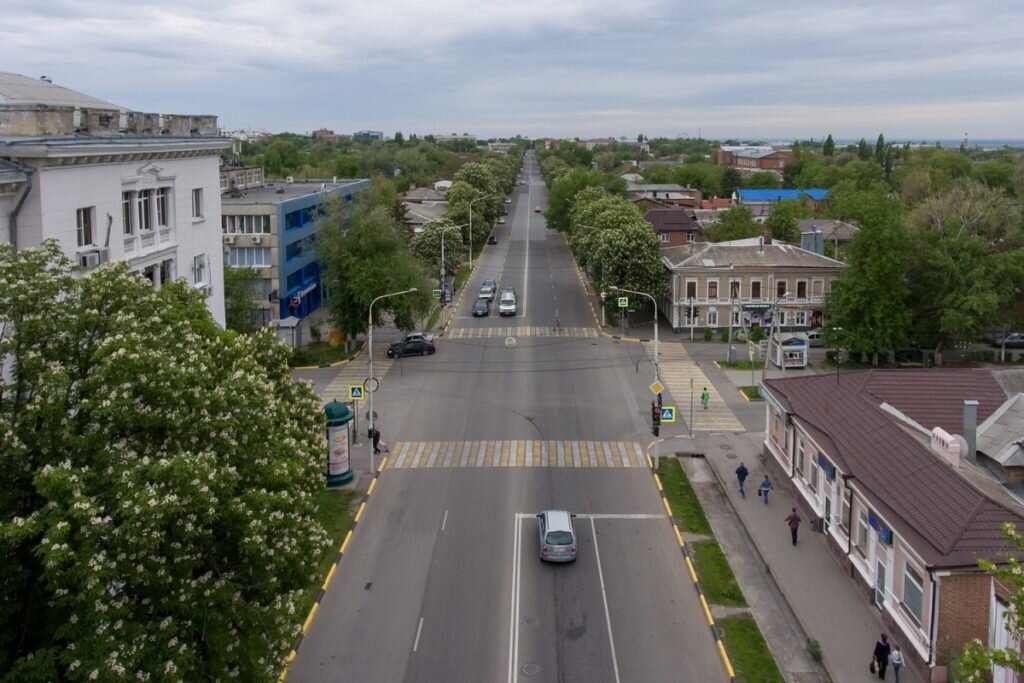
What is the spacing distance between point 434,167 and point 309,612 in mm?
173831

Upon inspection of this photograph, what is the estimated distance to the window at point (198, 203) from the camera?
3178 centimetres

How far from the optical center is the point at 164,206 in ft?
96.2

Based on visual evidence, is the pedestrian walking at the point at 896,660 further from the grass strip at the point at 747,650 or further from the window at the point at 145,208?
the window at the point at 145,208

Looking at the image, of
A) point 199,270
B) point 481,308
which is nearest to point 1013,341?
point 481,308

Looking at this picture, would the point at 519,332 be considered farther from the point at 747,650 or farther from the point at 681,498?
the point at 747,650

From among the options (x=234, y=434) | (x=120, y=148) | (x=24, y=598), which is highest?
(x=120, y=148)

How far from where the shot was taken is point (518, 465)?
34.4 metres

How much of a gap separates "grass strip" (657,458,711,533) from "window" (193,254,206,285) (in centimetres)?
1798

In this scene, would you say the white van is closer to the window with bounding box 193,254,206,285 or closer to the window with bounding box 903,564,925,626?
the window with bounding box 193,254,206,285

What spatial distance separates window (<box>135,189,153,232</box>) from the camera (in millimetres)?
27109

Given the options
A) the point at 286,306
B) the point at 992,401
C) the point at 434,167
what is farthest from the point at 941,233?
the point at 434,167

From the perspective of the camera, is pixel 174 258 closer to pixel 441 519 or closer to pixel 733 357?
pixel 441 519

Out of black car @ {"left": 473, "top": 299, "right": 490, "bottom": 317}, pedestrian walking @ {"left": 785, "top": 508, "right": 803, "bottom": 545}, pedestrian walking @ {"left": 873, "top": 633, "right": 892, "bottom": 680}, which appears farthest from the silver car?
black car @ {"left": 473, "top": 299, "right": 490, "bottom": 317}

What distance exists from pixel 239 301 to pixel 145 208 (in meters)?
24.8
